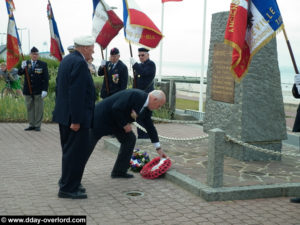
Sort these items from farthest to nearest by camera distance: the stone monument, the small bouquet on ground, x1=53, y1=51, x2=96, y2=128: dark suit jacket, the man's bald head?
1. the stone monument
2. the small bouquet on ground
3. the man's bald head
4. x1=53, y1=51, x2=96, y2=128: dark suit jacket

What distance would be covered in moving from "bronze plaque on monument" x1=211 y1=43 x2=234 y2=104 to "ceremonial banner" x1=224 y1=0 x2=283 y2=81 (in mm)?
1800

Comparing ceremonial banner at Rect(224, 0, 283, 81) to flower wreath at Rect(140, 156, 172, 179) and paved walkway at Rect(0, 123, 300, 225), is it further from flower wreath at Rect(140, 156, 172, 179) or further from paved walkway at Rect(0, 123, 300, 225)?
paved walkway at Rect(0, 123, 300, 225)

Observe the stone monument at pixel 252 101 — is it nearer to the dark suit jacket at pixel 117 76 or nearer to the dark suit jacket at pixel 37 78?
the dark suit jacket at pixel 117 76

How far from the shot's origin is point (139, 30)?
27.3 feet

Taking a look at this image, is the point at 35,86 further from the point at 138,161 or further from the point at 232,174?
the point at 232,174

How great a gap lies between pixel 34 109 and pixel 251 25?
6.65 meters

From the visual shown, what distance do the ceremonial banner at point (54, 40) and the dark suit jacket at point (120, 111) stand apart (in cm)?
519

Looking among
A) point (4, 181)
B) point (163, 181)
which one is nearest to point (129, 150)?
point (163, 181)

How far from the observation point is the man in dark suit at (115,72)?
30.6 feet

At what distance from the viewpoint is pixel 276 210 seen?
17.9 ft

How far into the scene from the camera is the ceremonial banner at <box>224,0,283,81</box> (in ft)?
19.3

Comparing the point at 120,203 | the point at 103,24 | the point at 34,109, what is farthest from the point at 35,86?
the point at 120,203

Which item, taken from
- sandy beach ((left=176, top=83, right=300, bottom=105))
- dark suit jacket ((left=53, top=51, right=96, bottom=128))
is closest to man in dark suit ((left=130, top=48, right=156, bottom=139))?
dark suit jacket ((left=53, top=51, right=96, bottom=128))

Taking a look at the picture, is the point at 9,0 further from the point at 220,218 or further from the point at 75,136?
the point at 220,218
